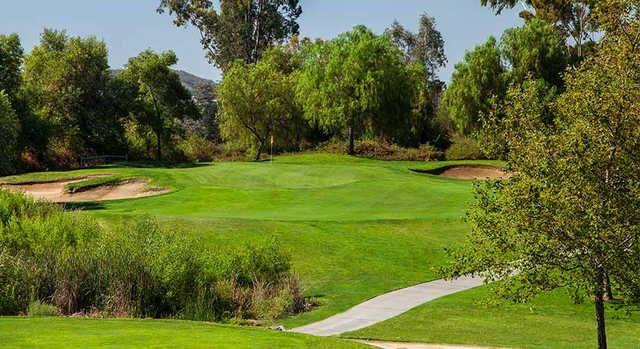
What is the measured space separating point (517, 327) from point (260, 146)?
1916 inches

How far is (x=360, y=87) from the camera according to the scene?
2413 inches

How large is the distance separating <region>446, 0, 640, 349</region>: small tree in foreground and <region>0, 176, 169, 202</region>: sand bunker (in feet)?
91.9

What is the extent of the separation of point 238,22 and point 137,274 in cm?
7651

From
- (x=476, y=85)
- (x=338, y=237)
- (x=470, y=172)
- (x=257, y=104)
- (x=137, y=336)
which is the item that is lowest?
(x=338, y=237)

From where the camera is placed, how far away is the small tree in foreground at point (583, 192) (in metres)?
12.0

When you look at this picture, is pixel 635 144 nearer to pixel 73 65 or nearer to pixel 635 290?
pixel 635 290

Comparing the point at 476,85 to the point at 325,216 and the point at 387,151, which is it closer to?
the point at 387,151

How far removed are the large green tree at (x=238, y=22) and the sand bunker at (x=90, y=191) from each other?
5263 centimetres

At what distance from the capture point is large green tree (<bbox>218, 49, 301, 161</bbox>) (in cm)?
6425

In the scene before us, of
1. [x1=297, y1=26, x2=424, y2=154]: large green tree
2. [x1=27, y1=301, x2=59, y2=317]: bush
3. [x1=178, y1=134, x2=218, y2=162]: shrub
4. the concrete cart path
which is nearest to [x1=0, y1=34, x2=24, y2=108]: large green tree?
[x1=178, y1=134, x2=218, y2=162]: shrub

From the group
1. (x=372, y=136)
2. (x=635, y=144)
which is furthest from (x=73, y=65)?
(x=635, y=144)

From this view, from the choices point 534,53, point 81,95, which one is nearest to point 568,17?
point 534,53

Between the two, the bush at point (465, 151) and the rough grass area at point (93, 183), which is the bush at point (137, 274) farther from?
the bush at point (465, 151)

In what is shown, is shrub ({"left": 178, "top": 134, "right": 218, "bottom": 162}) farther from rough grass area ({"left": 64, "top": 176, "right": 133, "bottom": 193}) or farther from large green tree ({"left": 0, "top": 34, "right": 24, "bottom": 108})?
rough grass area ({"left": 64, "top": 176, "right": 133, "bottom": 193})
